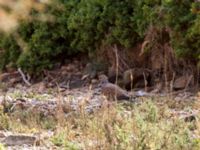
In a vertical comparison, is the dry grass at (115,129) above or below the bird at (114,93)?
above

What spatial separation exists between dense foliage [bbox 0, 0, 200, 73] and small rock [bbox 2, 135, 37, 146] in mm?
2786

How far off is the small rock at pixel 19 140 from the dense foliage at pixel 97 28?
2786 millimetres

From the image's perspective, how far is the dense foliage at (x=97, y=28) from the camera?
9367 millimetres

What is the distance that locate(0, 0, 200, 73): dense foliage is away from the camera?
9367mm

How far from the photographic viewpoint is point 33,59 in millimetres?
12469

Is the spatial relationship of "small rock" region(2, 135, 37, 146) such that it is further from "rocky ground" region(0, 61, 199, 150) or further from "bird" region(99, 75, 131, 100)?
"bird" region(99, 75, 131, 100)

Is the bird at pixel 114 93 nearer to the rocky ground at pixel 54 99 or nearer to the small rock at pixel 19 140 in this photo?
the rocky ground at pixel 54 99

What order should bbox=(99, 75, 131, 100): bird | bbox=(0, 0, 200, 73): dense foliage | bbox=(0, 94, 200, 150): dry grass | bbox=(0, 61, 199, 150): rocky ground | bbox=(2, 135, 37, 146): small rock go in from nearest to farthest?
1. bbox=(0, 94, 200, 150): dry grass
2. bbox=(2, 135, 37, 146): small rock
3. bbox=(0, 61, 199, 150): rocky ground
4. bbox=(99, 75, 131, 100): bird
5. bbox=(0, 0, 200, 73): dense foliage

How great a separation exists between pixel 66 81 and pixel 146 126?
6.85 meters

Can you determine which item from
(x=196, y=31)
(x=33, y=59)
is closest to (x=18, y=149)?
(x=196, y=31)

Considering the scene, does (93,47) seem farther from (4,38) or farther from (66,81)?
(4,38)

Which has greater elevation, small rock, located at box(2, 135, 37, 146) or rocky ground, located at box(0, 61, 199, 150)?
small rock, located at box(2, 135, 37, 146)

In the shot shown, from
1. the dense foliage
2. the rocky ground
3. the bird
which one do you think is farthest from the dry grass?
the dense foliage

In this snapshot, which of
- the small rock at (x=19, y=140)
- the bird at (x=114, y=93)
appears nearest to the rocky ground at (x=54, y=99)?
the small rock at (x=19, y=140)
